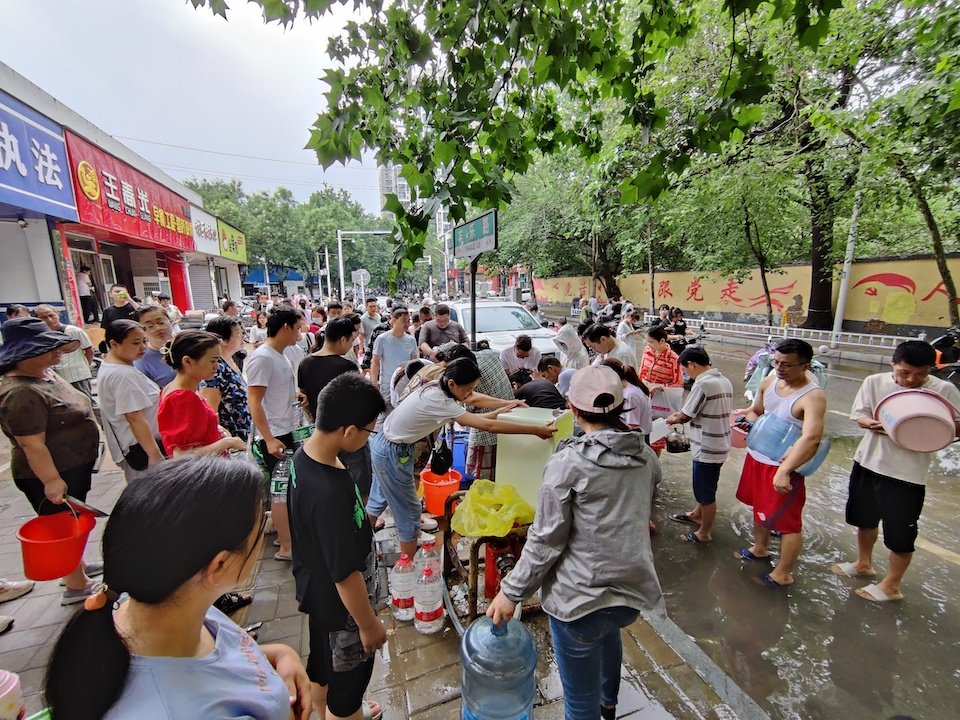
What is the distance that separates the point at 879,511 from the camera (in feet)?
9.70

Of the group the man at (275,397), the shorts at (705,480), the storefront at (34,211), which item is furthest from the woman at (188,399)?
the storefront at (34,211)

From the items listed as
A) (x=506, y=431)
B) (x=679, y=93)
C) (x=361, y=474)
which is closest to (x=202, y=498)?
(x=506, y=431)

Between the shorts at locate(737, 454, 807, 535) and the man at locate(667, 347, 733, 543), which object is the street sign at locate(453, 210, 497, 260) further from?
the shorts at locate(737, 454, 807, 535)

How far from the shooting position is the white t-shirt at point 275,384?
3.17 metres

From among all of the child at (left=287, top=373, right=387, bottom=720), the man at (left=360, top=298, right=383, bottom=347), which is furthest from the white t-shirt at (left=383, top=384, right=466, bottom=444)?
the man at (left=360, top=298, right=383, bottom=347)

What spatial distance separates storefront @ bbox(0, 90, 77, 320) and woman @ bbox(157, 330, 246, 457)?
634 cm

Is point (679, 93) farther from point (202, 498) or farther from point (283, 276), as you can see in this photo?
point (283, 276)

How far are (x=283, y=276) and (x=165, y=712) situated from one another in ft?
150

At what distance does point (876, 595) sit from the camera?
2971 mm

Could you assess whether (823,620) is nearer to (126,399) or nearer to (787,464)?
(787,464)

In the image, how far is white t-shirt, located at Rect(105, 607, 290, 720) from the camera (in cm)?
78

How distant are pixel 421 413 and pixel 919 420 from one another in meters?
3.13

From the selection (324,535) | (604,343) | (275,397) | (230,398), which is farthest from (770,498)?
(230,398)

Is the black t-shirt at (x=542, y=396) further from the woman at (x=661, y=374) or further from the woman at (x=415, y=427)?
the woman at (x=661, y=374)
